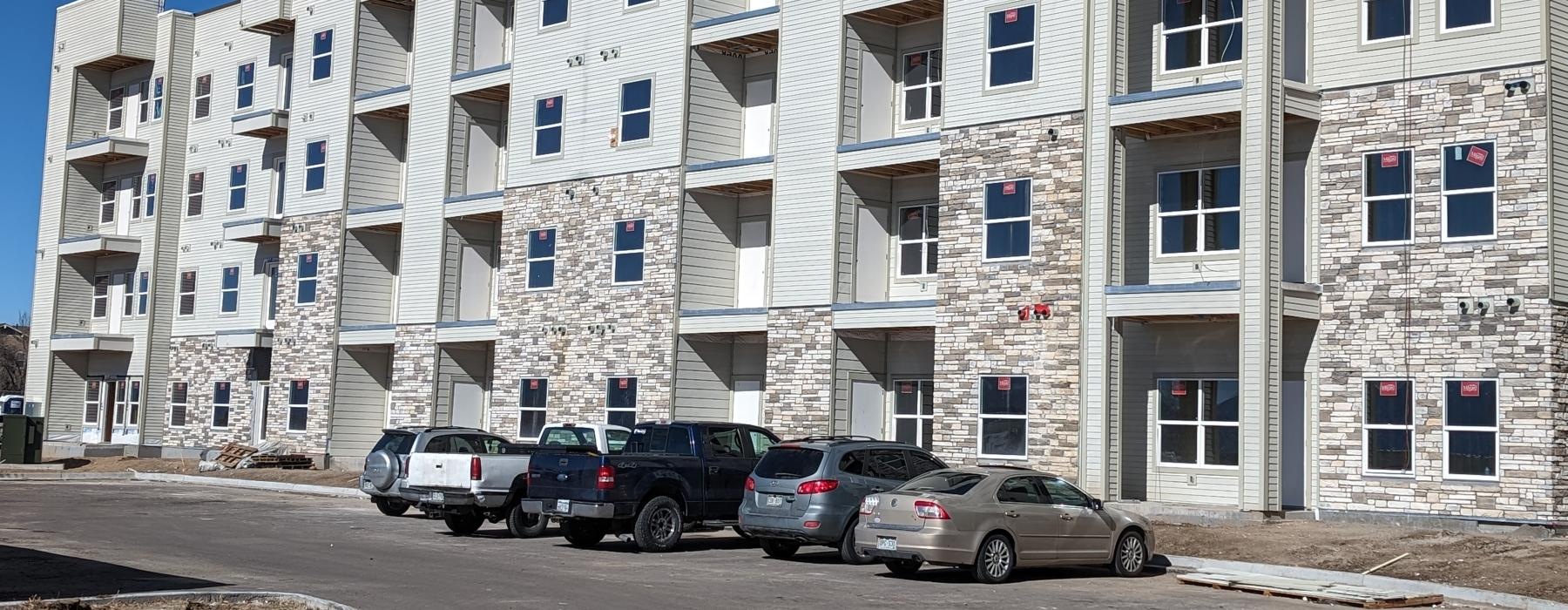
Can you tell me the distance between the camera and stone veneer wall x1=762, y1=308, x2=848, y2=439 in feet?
109

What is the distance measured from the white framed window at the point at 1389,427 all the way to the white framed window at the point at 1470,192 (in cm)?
262

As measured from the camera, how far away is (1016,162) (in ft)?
97.7

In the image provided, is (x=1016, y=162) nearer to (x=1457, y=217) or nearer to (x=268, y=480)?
(x=1457, y=217)

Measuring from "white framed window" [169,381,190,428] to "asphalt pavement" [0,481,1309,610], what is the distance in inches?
1086

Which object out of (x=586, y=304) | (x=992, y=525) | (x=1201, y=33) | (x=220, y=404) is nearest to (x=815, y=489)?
(x=992, y=525)

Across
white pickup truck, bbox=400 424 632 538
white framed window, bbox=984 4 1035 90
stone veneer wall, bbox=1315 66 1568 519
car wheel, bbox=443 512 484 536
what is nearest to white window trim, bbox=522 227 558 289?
white framed window, bbox=984 4 1035 90

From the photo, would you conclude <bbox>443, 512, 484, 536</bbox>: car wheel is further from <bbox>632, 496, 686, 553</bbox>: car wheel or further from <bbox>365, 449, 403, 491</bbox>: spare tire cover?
<bbox>632, 496, 686, 553</bbox>: car wheel

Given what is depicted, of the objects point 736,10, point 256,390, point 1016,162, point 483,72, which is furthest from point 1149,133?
point 256,390

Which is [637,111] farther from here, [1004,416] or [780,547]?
[780,547]

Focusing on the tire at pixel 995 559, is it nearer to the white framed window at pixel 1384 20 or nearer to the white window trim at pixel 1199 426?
the white window trim at pixel 1199 426

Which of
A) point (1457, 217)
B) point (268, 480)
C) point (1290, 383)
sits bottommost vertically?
point (268, 480)

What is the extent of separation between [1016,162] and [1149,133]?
244 centimetres

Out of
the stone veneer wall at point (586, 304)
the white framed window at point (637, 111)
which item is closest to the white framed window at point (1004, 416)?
the stone veneer wall at point (586, 304)

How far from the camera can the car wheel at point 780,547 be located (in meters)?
22.6
